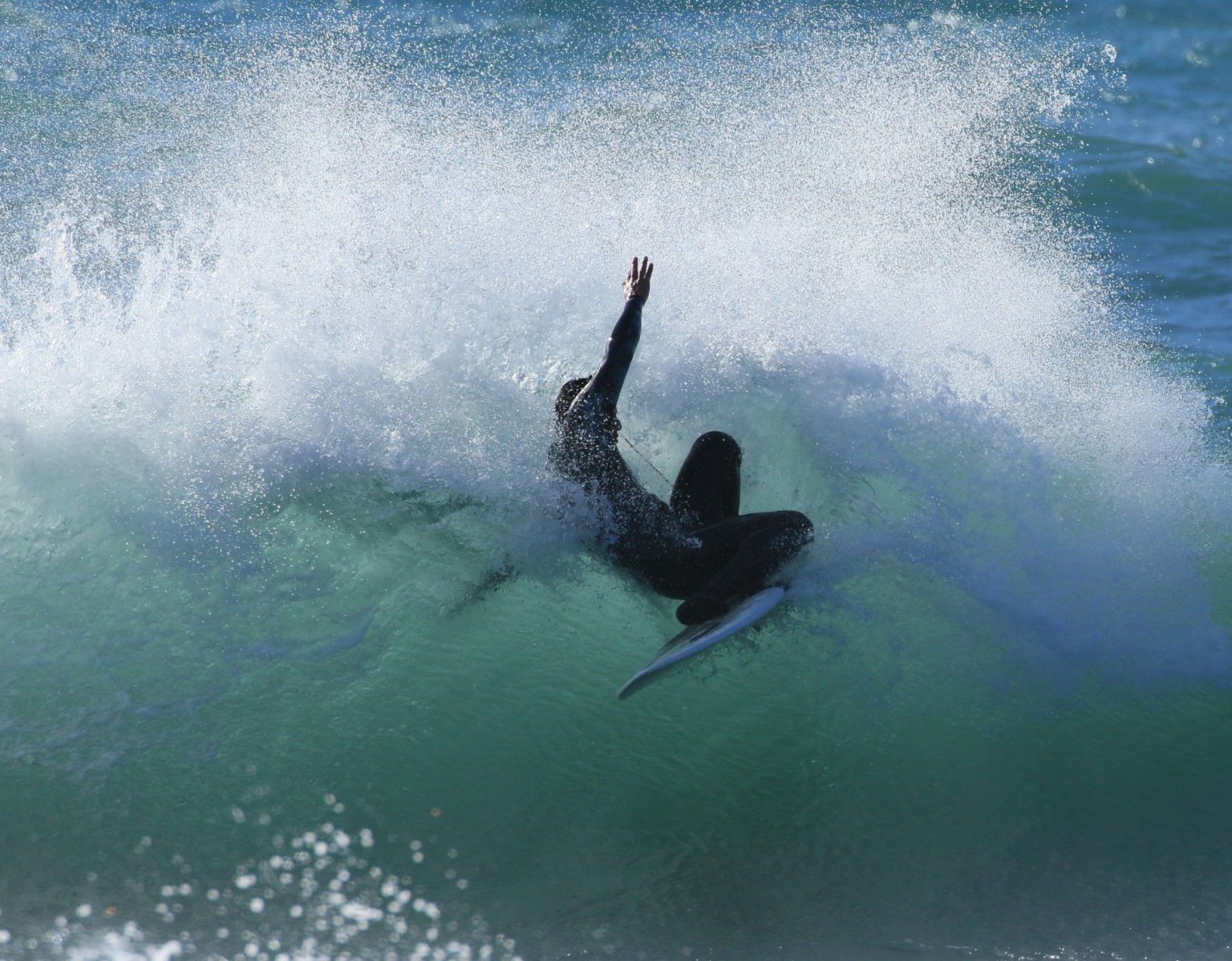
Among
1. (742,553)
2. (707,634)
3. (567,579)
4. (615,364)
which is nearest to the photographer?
(707,634)

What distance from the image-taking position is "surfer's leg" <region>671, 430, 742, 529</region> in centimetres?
494

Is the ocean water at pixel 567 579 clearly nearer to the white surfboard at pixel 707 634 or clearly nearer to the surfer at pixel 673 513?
the surfer at pixel 673 513

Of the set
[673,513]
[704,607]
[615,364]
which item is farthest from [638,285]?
[704,607]

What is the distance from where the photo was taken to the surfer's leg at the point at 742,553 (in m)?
4.33

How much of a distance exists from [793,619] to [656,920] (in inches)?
60.4

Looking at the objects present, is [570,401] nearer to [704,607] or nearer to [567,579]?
[567,579]

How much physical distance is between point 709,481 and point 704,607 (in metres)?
0.82

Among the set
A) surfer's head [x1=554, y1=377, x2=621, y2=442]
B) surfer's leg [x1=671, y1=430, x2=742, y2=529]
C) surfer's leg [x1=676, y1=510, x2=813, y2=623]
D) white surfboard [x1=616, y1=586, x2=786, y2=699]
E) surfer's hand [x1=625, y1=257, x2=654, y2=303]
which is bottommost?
white surfboard [x1=616, y1=586, x2=786, y2=699]

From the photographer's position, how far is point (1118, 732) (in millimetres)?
A: 4848

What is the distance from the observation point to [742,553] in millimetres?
4430

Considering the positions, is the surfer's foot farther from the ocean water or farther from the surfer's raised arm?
the surfer's raised arm

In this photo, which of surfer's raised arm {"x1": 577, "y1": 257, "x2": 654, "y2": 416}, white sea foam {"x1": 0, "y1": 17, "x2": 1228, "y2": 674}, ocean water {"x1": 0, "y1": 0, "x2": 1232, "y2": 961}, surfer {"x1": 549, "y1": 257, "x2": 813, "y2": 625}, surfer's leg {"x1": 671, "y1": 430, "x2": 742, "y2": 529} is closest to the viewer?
ocean water {"x1": 0, "y1": 0, "x2": 1232, "y2": 961}

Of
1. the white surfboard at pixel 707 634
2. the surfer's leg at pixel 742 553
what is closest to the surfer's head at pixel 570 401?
the surfer's leg at pixel 742 553

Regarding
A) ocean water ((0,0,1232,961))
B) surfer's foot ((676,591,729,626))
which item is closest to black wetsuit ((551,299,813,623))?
surfer's foot ((676,591,729,626))
